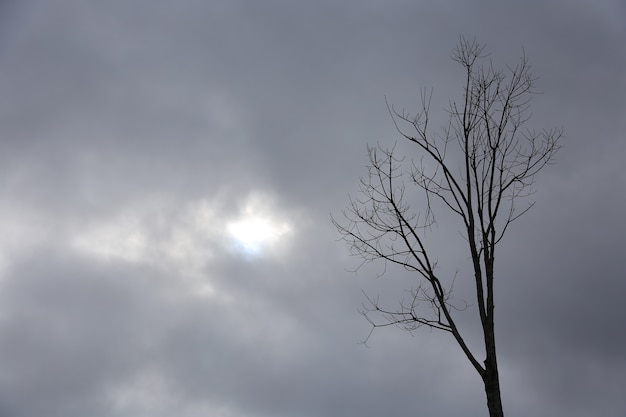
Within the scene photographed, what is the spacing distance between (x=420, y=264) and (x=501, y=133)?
2874mm

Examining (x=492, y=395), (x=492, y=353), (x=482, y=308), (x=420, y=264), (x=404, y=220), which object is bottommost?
(x=492, y=395)

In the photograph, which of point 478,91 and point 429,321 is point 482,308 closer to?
point 429,321

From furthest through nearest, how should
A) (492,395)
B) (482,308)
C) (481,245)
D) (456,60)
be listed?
(456,60), (481,245), (482,308), (492,395)

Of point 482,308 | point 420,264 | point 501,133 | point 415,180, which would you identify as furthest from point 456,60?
point 482,308

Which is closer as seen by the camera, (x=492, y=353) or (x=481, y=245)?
(x=492, y=353)

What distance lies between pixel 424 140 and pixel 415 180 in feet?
2.48

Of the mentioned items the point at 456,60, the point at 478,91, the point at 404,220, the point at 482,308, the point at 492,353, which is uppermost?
the point at 456,60

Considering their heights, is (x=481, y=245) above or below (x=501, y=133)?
below

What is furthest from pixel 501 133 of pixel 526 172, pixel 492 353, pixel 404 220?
pixel 492 353

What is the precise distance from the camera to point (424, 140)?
10312 millimetres

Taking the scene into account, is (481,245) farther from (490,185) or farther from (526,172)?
(526,172)

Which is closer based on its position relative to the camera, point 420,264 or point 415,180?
point 420,264

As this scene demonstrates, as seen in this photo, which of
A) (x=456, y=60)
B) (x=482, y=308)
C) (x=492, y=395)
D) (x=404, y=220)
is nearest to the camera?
(x=492, y=395)

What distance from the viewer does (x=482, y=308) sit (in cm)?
867
